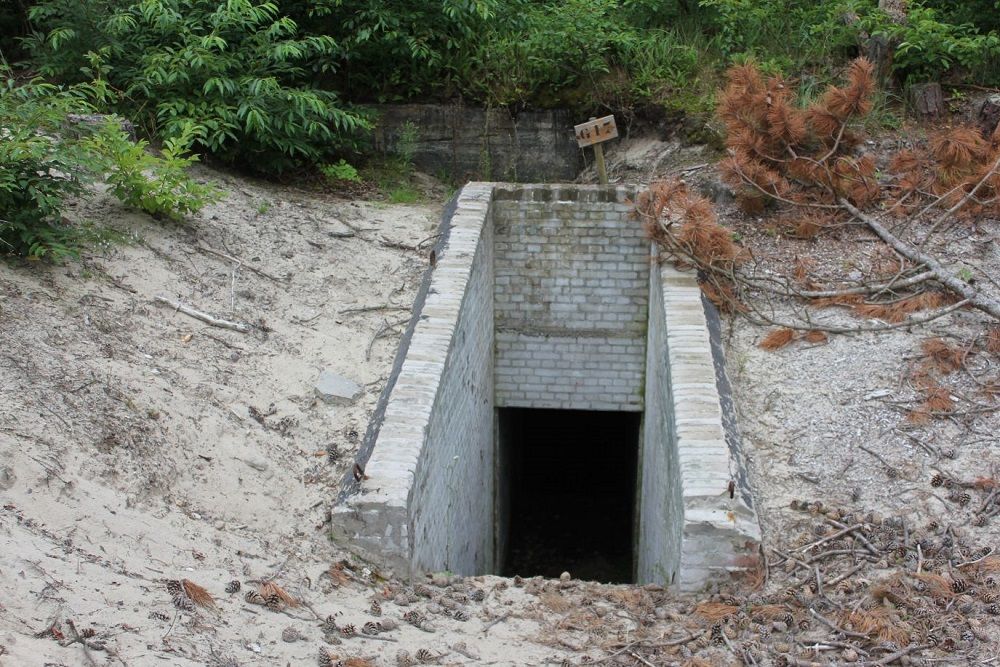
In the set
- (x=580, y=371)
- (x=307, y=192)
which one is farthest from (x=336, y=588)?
(x=307, y=192)

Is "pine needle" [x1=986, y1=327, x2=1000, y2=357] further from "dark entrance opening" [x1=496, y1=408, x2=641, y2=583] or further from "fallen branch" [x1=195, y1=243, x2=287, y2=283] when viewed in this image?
"fallen branch" [x1=195, y1=243, x2=287, y2=283]

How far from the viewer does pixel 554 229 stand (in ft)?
24.3

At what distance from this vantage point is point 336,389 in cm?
545

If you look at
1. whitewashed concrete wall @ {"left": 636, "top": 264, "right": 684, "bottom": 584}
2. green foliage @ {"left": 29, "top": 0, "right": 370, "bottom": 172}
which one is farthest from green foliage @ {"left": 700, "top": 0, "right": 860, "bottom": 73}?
green foliage @ {"left": 29, "top": 0, "right": 370, "bottom": 172}

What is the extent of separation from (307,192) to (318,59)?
4.56ft

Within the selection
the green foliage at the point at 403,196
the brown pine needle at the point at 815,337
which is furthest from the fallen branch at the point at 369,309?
the brown pine needle at the point at 815,337

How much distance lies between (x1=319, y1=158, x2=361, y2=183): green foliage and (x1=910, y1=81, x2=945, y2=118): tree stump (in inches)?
208

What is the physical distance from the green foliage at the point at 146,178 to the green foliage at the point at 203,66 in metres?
0.99

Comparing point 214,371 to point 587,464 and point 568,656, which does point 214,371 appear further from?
point 587,464

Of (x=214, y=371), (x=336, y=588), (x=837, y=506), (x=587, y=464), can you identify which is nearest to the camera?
(x=336, y=588)

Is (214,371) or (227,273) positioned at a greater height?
(227,273)

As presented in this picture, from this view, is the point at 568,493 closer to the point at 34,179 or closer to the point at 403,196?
the point at 403,196

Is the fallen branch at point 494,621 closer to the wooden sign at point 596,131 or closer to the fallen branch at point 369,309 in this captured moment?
the fallen branch at point 369,309

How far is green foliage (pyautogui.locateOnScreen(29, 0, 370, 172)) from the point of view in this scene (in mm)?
7344
